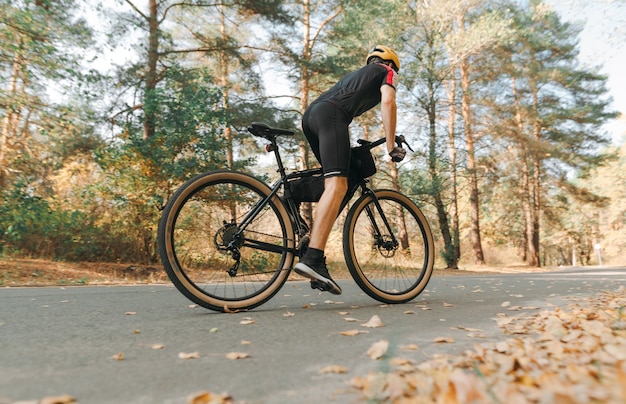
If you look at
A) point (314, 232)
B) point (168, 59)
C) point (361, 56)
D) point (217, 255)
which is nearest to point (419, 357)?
point (314, 232)

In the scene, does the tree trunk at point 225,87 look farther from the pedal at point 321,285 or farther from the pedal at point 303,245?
the pedal at point 321,285

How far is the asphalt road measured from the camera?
5.25ft

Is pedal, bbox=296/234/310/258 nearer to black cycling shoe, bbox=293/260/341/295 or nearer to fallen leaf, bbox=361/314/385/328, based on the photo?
black cycling shoe, bbox=293/260/341/295

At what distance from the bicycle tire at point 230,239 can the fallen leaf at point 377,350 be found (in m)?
1.28

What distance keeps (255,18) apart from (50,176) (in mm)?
7505

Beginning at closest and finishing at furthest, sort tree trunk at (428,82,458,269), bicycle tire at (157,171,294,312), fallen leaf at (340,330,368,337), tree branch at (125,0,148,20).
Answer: fallen leaf at (340,330,368,337) < bicycle tire at (157,171,294,312) < tree branch at (125,0,148,20) < tree trunk at (428,82,458,269)

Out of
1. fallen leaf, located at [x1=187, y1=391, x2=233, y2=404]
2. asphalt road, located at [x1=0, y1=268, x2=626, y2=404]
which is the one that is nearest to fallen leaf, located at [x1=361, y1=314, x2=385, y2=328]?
asphalt road, located at [x1=0, y1=268, x2=626, y2=404]

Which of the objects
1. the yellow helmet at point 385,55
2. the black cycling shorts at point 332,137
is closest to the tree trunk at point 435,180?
the yellow helmet at point 385,55

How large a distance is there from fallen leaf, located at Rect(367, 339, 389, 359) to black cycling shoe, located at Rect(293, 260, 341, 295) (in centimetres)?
120

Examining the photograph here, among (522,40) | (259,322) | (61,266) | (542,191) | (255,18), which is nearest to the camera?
(259,322)

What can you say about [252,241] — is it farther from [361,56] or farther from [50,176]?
[361,56]

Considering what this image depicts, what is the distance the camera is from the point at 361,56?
52.4 ft

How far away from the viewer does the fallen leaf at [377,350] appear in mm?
2004

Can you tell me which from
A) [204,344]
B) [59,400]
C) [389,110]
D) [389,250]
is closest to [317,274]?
[389,250]
